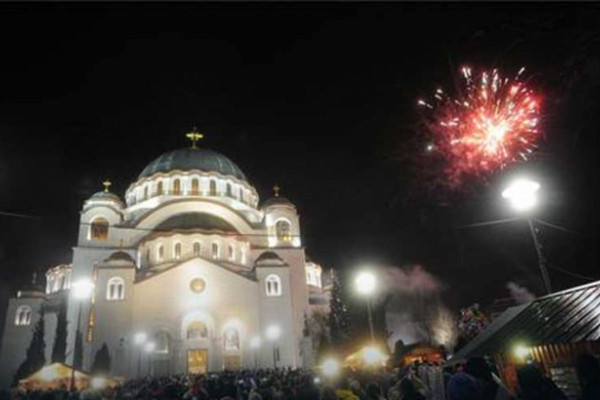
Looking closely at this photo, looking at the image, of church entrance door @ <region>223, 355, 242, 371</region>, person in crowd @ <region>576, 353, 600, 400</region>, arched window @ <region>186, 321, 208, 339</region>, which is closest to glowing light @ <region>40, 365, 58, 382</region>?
arched window @ <region>186, 321, 208, 339</region>

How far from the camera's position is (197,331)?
33469mm

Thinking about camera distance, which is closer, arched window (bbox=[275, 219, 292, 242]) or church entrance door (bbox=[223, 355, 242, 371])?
church entrance door (bbox=[223, 355, 242, 371])

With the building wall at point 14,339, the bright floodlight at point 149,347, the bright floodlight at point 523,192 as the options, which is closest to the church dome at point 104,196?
the building wall at point 14,339

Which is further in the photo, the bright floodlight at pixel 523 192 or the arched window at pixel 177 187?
the arched window at pixel 177 187

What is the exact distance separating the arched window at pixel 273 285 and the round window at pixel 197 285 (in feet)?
18.2

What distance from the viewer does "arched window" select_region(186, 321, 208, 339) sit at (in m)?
33.1

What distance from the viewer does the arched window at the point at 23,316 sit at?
3934cm

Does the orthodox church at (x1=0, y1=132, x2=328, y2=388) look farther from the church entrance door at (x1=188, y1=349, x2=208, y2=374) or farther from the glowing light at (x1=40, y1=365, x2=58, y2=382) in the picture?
the glowing light at (x1=40, y1=365, x2=58, y2=382)

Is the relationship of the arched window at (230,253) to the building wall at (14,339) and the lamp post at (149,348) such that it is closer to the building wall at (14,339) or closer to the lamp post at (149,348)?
the lamp post at (149,348)

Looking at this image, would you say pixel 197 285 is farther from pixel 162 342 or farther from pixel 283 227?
pixel 283 227

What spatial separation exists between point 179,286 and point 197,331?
387cm

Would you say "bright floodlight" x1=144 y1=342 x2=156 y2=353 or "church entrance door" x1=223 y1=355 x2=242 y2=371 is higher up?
"bright floodlight" x1=144 y1=342 x2=156 y2=353

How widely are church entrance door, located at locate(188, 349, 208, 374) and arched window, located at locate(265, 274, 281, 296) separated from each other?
735 centimetres

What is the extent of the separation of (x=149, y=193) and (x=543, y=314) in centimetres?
4106
